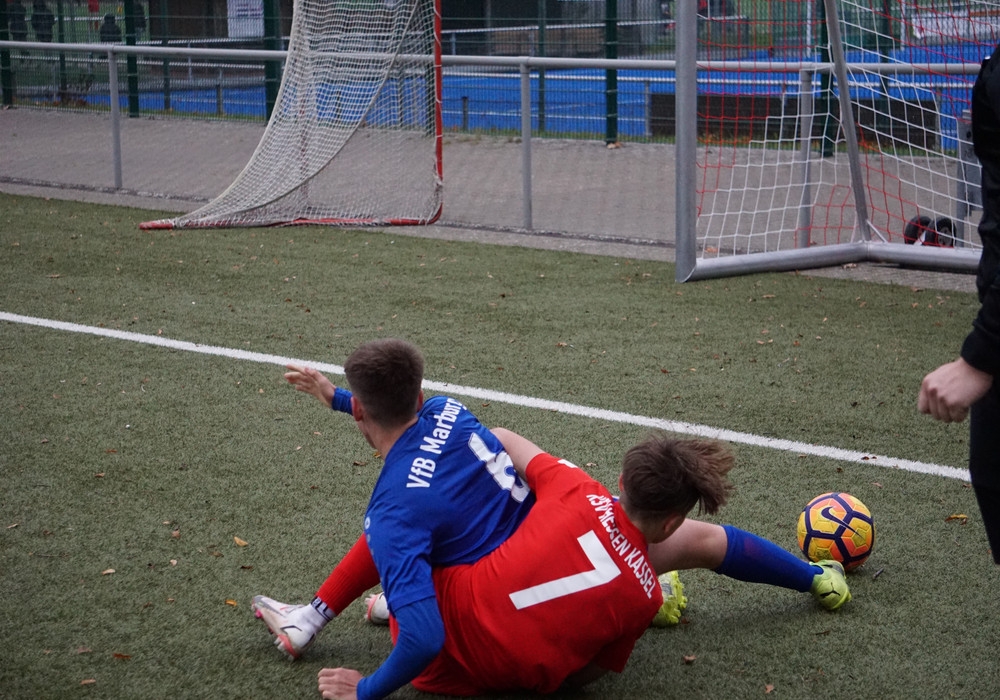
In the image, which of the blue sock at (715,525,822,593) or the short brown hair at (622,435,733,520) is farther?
the blue sock at (715,525,822,593)

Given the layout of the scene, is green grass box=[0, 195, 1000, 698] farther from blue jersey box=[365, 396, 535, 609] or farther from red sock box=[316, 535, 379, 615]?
blue jersey box=[365, 396, 535, 609]

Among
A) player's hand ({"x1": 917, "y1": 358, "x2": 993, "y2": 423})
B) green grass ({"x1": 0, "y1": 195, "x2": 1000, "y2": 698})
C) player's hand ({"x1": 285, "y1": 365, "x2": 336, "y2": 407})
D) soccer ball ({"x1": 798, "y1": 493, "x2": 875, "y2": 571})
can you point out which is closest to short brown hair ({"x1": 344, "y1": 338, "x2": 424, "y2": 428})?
player's hand ({"x1": 285, "y1": 365, "x2": 336, "y2": 407})

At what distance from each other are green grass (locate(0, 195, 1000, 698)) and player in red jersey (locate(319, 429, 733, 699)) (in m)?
0.09

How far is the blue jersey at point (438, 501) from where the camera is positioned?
272 centimetres

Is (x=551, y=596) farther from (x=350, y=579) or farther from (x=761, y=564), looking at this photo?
(x=761, y=564)

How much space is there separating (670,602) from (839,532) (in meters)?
0.62

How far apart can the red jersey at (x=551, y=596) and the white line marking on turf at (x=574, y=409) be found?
6.14 feet

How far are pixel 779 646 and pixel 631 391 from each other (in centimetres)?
220

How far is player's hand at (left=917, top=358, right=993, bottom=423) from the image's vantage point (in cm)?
207

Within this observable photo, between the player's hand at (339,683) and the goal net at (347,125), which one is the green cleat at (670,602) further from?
the goal net at (347,125)

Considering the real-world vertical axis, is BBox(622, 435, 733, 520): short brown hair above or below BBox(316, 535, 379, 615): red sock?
above

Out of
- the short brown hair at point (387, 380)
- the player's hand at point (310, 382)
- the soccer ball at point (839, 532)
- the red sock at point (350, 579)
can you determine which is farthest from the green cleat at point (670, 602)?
the player's hand at point (310, 382)

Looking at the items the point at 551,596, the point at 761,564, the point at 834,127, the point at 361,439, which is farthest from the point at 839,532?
the point at 834,127

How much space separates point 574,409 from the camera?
4996mm
